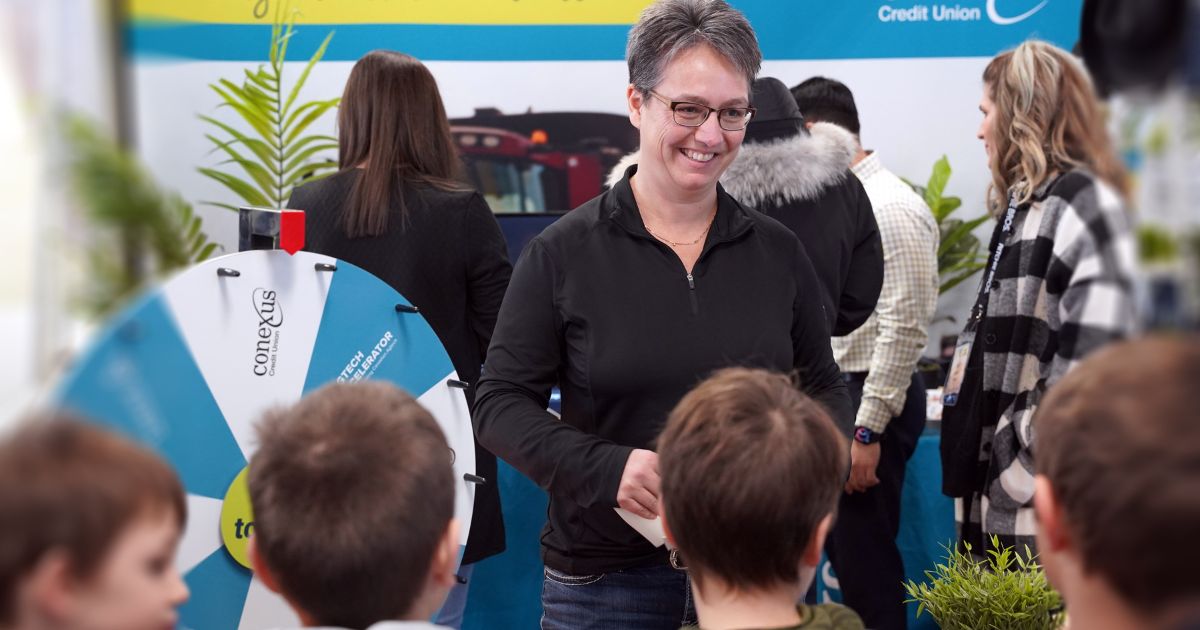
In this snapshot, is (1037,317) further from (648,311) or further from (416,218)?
(416,218)

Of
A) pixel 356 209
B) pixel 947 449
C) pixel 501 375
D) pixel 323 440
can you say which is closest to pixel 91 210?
pixel 323 440

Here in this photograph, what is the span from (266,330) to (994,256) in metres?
1.69

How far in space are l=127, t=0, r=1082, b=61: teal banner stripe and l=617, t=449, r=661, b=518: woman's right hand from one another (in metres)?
2.84

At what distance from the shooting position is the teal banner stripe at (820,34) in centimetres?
432

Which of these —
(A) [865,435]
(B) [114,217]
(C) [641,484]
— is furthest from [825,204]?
(B) [114,217]

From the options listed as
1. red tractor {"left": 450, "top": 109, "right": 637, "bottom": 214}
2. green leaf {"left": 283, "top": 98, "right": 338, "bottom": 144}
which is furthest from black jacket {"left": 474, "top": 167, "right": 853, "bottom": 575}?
red tractor {"left": 450, "top": 109, "right": 637, "bottom": 214}

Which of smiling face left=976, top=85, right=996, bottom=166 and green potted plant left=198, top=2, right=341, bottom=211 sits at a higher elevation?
smiling face left=976, top=85, right=996, bottom=166

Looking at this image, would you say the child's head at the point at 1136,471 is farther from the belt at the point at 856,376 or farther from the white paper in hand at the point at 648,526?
the belt at the point at 856,376

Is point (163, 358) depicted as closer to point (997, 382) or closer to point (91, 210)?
point (91, 210)

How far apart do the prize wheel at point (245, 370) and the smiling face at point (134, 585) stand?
0.19 m

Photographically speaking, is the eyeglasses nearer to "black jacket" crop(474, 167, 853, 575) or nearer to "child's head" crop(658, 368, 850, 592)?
"black jacket" crop(474, 167, 853, 575)

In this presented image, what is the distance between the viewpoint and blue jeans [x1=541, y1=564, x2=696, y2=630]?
6.46ft

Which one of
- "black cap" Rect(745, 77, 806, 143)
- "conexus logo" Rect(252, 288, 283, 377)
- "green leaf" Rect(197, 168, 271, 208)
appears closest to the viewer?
"conexus logo" Rect(252, 288, 283, 377)

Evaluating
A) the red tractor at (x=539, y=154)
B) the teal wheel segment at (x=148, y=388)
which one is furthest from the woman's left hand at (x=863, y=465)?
the teal wheel segment at (x=148, y=388)
